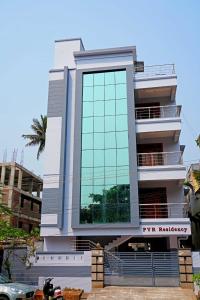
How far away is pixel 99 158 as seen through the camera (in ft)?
69.2

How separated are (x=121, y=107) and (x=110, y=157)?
3663 mm

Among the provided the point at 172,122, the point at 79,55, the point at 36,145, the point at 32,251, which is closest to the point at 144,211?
the point at 172,122

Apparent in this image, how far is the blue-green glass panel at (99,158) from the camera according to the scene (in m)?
21.0

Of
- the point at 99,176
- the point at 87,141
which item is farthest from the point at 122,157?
the point at 87,141

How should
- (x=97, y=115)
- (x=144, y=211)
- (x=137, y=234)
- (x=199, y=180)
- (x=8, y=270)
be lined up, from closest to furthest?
(x=8, y=270)
(x=199, y=180)
(x=137, y=234)
(x=144, y=211)
(x=97, y=115)

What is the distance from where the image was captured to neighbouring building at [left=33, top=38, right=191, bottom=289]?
19562mm

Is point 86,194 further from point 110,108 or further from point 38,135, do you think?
point 38,135

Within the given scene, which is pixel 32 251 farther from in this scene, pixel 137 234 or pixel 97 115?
pixel 97 115

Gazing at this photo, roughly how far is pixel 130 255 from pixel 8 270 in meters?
6.08

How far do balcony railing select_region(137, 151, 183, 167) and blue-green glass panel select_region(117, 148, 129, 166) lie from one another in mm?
1335

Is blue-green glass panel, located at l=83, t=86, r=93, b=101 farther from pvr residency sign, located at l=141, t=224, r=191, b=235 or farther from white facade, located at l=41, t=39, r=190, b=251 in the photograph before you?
pvr residency sign, located at l=141, t=224, r=191, b=235

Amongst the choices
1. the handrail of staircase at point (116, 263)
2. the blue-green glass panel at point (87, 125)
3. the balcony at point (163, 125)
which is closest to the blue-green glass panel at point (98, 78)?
the blue-green glass panel at point (87, 125)

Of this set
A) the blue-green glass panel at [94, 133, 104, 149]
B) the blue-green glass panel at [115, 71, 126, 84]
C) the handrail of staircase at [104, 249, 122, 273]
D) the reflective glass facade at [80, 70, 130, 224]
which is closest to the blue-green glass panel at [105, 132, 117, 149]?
the reflective glass facade at [80, 70, 130, 224]

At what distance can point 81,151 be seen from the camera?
21.4 meters
